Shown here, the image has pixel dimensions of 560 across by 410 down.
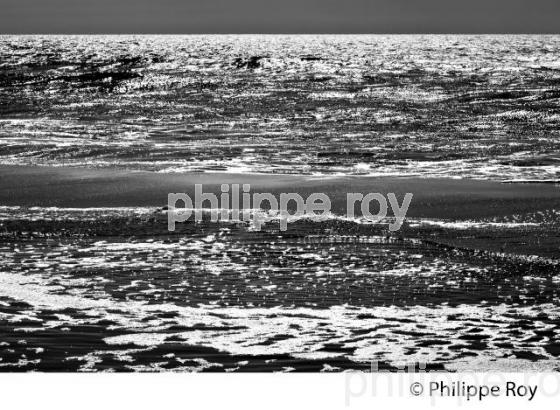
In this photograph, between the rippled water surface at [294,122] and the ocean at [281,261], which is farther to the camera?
the rippled water surface at [294,122]

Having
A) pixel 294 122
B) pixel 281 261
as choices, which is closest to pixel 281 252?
pixel 281 261

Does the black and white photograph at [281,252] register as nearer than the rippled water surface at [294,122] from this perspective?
Yes

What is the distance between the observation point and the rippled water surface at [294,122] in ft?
55.9

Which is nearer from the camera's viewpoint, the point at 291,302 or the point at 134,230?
the point at 291,302

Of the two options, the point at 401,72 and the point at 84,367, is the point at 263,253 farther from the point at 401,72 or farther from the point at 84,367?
the point at 401,72

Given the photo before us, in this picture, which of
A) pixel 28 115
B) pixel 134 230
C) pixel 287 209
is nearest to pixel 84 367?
pixel 134 230

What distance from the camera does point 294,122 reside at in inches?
1064

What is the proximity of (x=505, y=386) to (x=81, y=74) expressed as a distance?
185 feet

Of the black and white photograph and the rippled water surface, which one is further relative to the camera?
the rippled water surface

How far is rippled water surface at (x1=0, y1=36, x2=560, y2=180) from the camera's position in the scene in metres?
17.0

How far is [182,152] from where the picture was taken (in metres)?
18.6

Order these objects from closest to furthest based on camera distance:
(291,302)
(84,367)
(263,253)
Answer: (84,367) < (291,302) < (263,253)

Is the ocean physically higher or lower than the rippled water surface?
lower

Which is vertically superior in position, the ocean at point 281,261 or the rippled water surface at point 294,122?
the rippled water surface at point 294,122
